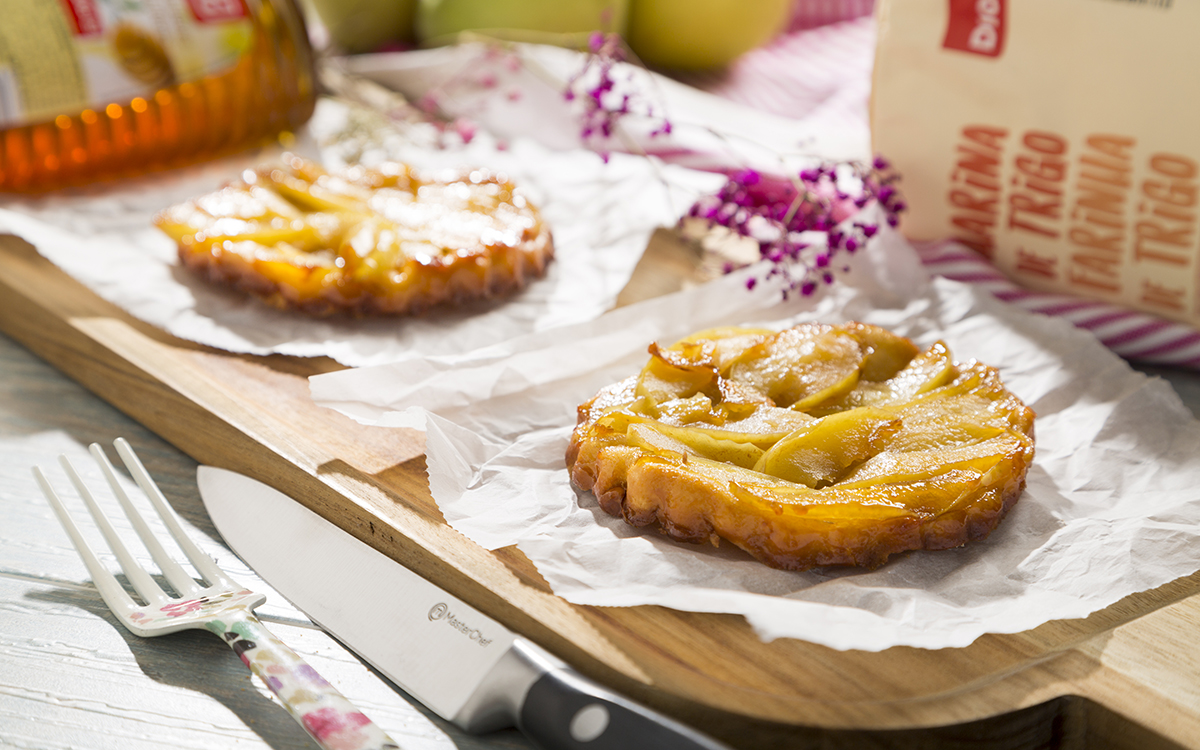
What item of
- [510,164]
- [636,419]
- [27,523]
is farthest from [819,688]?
Result: [510,164]

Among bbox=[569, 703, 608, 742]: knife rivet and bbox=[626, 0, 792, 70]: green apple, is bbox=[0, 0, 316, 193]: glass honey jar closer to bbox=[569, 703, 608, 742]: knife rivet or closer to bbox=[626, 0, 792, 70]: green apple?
bbox=[626, 0, 792, 70]: green apple

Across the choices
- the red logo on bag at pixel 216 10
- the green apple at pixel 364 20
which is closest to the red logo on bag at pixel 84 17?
the red logo on bag at pixel 216 10

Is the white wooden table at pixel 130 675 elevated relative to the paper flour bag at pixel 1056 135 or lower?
lower

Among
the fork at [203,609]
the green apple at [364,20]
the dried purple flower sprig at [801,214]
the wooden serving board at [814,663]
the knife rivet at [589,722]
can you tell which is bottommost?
the wooden serving board at [814,663]

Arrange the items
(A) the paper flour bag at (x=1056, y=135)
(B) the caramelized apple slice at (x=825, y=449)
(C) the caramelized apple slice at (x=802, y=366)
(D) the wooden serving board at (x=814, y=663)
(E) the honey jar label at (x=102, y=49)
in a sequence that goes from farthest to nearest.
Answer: (E) the honey jar label at (x=102, y=49)
(A) the paper flour bag at (x=1056, y=135)
(C) the caramelized apple slice at (x=802, y=366)
(B) the caramelized apple slice at (x=825, y=449)
(D) the wooden serving board at (x=814, y=663)

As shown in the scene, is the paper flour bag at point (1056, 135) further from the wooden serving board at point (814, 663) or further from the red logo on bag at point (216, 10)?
the red logo on bag at point (216, 10)

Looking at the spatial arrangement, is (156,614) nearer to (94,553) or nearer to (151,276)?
(94,553)

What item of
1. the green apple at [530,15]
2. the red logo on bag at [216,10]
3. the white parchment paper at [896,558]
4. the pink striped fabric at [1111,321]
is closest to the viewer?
the white parchment paper at [896,558]

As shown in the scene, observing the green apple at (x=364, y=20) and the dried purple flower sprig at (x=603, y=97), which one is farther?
the green apple at (x=364, y=20)
